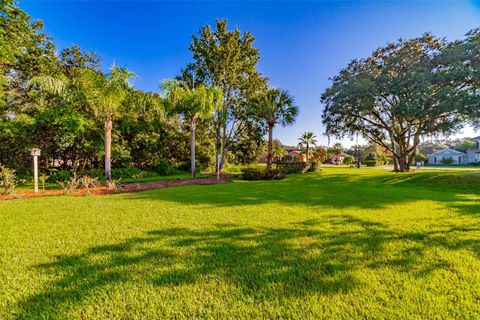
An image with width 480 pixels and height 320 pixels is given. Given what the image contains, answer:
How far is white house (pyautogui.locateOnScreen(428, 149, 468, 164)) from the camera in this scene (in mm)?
47812

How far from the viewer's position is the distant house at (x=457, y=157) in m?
44.9

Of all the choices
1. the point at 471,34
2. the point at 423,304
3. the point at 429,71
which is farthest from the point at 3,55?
the point at 471,34

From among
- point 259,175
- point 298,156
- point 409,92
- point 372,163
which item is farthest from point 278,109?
point 298,156

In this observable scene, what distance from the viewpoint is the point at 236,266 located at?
8.85 ft

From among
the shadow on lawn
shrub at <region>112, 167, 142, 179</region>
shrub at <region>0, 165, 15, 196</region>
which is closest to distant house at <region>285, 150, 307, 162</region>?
shrub at <region>112, 167, 142, 179</region>

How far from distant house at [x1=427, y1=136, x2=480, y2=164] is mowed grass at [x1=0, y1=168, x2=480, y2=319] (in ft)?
200

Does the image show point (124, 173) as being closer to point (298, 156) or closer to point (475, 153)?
point (298, 156)

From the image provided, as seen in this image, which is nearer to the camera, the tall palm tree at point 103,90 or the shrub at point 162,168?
the tall palm tree at point 103,90

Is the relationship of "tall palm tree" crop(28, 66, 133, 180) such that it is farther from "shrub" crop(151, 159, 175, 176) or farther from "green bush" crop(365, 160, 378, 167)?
"green bush" crop(365, 160, 378, 167)

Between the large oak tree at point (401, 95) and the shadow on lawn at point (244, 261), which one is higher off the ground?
the large oak tree at point (401, 95)

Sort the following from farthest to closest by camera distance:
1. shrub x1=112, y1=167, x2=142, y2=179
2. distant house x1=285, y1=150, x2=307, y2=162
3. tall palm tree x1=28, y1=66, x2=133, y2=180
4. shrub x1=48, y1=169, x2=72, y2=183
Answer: distant house x1=285, y1=150, x2=307, y2=162 < shrub x1=112, y1=167, x2=142, y2=179 < shrub x1=48, y1=169, x2=72, y2=183 < tall palm tree x1=28, y1=66, x2=133, y2=180

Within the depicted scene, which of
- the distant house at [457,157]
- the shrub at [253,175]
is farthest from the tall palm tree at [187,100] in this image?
the distant house at [457,157]

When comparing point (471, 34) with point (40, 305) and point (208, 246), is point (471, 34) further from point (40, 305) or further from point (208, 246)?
point (40, 305)

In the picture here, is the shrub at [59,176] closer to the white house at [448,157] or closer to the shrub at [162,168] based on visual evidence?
the shrub at [162,168]
